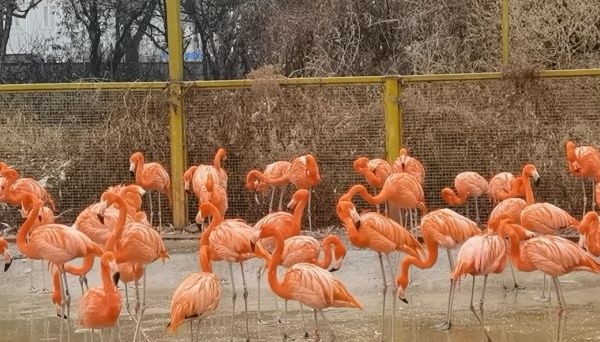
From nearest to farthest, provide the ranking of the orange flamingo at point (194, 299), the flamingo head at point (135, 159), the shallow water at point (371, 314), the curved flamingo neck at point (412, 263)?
the orange flamingo at point (194, 299) → the shallow water at point (371, 314) → the curved flamingo neck at point (412, 263) → the flamingo head at point (135, 159)

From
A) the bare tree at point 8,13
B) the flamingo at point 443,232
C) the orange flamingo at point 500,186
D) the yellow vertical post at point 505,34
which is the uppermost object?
the bare tree at point 8,13

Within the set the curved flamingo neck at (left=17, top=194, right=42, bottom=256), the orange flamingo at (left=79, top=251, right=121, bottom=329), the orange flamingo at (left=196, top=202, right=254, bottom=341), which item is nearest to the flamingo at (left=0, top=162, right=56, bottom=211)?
the curved flamingo neck at (left=17, top=194, right=42, bottom=256)

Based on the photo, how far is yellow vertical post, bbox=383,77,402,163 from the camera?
396 inches

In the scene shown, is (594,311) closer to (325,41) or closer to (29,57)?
(325,41)

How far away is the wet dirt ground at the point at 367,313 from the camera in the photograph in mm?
6332

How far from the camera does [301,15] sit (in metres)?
14.5

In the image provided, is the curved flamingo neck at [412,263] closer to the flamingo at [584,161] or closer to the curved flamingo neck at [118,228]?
the curved flamingo neck at [118,228]

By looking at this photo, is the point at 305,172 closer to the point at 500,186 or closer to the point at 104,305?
the point at 500,186

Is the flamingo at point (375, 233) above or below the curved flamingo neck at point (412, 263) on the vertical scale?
above

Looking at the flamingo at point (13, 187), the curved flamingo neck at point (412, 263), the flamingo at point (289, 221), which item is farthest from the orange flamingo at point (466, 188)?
the flamingo at point (13, 187)

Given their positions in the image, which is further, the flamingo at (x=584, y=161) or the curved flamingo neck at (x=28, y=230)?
the flamingo at (x=584, y=161)

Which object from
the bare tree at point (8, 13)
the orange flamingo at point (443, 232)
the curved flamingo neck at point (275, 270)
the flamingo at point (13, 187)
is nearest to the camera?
the curved flamingo neck at point (275, 270)

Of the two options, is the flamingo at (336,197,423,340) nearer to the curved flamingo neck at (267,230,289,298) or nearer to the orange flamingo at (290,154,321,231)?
the curved flamingo neck at (267,230,289,298)

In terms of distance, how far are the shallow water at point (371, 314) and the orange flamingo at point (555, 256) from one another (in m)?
0.32
